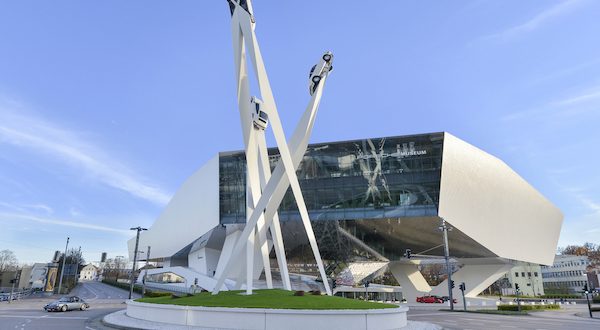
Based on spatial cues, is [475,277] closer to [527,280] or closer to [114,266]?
[527,280]

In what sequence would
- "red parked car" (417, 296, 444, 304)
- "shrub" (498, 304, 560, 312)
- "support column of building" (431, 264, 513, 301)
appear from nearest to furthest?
1. "shrub" (498, 304, 560, 312)
2. "red parked car" (417, 296, 444, 304)
3. "support column of building" (431, 264, 513, 301)

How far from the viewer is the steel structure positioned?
2259 centimetres

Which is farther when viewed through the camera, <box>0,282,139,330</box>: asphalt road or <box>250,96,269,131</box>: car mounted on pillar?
<box>250,96,269,131</box>: car mounted on pillar

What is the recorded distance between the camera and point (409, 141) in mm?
48375

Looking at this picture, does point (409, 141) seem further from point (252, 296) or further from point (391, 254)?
point (252, 296)

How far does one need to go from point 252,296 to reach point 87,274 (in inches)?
6276

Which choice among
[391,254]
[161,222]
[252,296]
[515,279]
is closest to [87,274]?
[161,222]

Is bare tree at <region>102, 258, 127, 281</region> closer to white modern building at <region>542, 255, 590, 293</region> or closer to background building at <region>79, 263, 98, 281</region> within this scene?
background building at <region>79, 263, 98, 281</region>

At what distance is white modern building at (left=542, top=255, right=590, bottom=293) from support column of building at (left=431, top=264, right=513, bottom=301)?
56.9 metres

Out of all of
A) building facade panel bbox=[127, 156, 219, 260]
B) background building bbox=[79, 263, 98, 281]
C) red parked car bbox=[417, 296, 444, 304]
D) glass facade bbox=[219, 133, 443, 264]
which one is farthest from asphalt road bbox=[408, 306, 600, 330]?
background building bbox=[79, 263, 98, 281]

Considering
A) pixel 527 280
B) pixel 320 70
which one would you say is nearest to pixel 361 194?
pixel 320 70

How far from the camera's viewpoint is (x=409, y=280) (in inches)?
2336

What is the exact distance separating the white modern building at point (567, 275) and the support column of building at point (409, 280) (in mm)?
57866

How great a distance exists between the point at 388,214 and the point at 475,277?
55.2 feet
